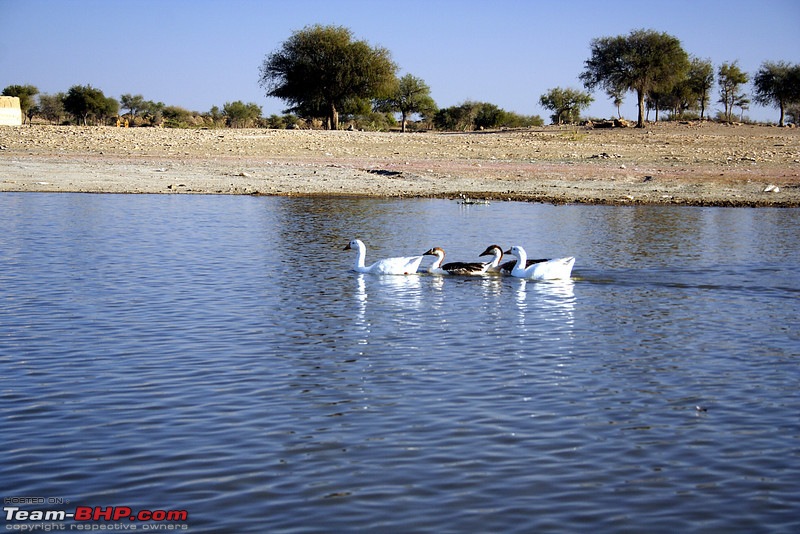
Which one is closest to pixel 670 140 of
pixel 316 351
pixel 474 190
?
pixel 474 190

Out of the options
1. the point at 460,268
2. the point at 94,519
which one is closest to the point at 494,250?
the point at 460,268

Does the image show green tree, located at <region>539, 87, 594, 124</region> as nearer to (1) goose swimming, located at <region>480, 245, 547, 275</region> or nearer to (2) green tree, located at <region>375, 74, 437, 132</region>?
(2) green tree, located at <region>375, 74, 437, 132</region>

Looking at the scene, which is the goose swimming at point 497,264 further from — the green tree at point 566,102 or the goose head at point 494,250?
the green tree at point 566,102

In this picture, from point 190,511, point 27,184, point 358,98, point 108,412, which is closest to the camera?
point 190,511

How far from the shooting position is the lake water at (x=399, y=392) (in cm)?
606

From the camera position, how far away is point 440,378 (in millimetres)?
8938

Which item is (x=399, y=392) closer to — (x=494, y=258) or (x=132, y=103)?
(x=494, y=258)

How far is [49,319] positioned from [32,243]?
7.55 m

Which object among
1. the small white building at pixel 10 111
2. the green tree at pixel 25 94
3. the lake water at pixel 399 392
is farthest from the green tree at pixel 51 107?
the lake water at pixel 399 392

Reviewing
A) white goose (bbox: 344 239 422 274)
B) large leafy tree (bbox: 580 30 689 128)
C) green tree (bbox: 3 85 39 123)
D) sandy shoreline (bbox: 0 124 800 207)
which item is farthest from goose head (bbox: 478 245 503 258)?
green tree (bbox: 3 85 39 123)

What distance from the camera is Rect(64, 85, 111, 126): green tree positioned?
76125mm

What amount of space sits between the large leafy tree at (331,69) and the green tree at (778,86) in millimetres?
29391

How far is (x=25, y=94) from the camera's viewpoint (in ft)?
283

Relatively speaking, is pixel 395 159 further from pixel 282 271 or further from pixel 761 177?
pixel 282 271
